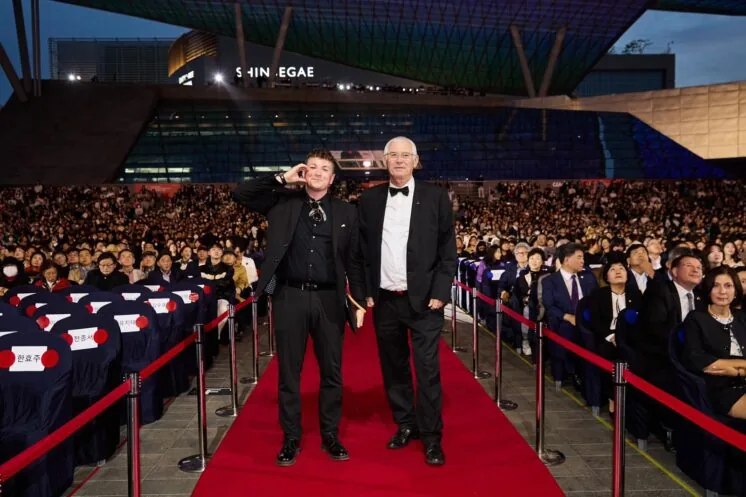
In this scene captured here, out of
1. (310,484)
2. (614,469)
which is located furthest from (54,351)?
(614,469)

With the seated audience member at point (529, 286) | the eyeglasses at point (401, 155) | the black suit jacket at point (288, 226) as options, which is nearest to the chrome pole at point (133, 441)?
the black suit jacket at point (288, 226)

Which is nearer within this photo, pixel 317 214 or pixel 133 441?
pixel 133 441

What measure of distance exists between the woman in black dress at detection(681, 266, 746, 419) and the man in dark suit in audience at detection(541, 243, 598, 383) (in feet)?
7.71

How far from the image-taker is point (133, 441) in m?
3.97

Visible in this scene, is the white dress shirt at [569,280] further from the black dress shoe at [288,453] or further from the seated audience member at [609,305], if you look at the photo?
the black dress shoe at [288,453]

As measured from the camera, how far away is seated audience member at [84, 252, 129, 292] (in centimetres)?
925

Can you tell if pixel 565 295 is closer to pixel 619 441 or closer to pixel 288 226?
pixel 619 441

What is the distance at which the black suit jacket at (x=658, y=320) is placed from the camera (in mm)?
Answer: 5551

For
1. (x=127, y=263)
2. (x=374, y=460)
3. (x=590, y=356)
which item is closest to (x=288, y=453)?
(x=374, y=460)

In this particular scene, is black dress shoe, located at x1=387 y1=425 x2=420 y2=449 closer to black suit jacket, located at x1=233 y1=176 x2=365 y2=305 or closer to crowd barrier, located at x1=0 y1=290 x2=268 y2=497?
black suit jacket, located at x1=233 y1=176 x2=365 y2=305

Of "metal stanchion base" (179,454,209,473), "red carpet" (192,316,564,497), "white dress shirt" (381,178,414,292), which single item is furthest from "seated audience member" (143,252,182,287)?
"white dress shirt" (381,178,414,292)

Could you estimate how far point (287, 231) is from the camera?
16.0 feet

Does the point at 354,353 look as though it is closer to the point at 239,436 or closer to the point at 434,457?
the point at 239,436

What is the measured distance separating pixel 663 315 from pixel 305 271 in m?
3.01
